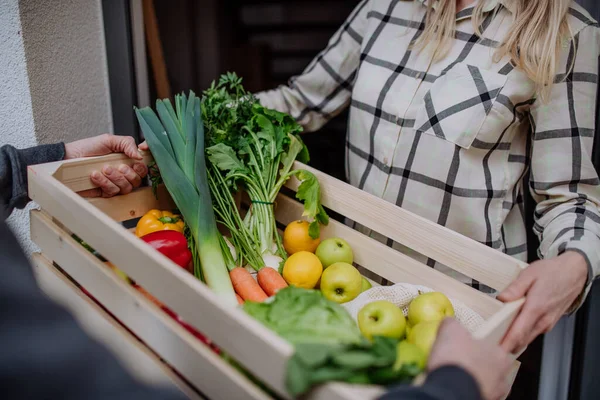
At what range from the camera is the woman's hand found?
0.89 meters

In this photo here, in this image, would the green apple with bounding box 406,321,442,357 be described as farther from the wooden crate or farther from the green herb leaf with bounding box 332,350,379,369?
the green herb leaf with bounding box 332,350,379,369

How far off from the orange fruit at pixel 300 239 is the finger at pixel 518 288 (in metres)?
0.46

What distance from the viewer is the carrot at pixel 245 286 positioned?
3.59 feet

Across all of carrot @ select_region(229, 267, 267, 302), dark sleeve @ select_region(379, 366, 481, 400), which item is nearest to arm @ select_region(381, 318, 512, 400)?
dark sleeve @ select_region(379, 366, 481, 400)

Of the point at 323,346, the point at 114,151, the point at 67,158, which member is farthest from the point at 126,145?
the point at 323,346

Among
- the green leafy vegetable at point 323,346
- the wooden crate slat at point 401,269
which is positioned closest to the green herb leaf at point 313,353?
the green leafy vegetable at point 323,346

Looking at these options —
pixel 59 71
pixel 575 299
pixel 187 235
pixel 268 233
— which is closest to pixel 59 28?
pixel 59 71

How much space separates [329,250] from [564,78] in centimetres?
65

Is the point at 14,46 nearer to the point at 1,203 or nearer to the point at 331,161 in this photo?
the point at 1,203

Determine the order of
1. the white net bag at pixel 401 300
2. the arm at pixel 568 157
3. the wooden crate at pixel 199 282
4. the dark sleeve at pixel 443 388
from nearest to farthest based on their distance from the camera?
1. the dark sleeve at pixel 443 388
2. the wooden crate at pixel 199 282
3. the white net bag at pixel 401 300
4. the arm at pixel 568 157

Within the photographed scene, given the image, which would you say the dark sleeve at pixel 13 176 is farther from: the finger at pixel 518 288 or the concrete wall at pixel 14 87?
the finger at pixel 518 288

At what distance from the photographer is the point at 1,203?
1.17 m

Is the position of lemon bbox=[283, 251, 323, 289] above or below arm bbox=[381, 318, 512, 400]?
below

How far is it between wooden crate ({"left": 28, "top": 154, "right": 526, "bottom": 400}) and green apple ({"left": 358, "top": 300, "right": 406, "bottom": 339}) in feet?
0.51
